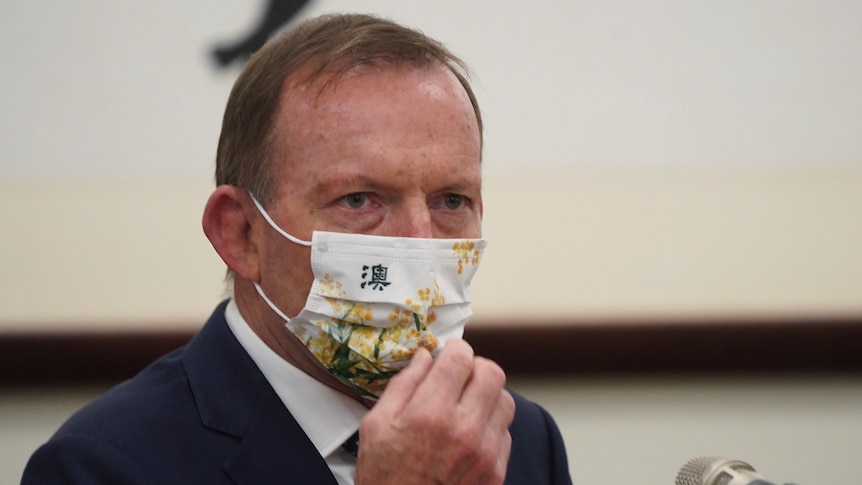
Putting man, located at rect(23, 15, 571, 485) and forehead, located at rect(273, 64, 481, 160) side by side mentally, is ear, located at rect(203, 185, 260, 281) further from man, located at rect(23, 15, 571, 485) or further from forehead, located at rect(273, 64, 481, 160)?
forehead, located at rect(273, 64, 481, 160)

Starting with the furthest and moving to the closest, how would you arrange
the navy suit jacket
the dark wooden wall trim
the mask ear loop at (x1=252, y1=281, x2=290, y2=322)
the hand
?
the dark wooden wall trim, the mask ear loop at (x1=252, y1=281, x2=290, y2=322), the navy suit jacket, the hand

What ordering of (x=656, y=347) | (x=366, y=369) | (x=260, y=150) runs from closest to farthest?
(x=366, y=369) → (x=260, y=150) → (x=656, y=347)

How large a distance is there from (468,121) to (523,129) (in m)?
0.95

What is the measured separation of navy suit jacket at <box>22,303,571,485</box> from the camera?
1208mm

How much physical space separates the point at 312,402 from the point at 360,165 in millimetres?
377

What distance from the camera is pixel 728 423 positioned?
7.57ft

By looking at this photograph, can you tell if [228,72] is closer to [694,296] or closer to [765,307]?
[694,296]

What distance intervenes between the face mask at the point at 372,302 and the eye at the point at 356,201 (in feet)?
0.18

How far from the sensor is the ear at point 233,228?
4.53ft

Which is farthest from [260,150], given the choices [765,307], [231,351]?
[765,307]

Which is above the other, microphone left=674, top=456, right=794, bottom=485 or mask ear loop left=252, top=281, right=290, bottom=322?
microphone left=674, top=456, right=794, bottom=485

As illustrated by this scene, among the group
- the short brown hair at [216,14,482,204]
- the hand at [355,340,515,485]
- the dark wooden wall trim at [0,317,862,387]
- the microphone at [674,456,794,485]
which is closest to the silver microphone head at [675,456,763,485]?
the microphone at [674,456,794,485]

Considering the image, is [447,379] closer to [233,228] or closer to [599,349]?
[233,228]

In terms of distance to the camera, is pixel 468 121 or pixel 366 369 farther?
pixel 468 121
